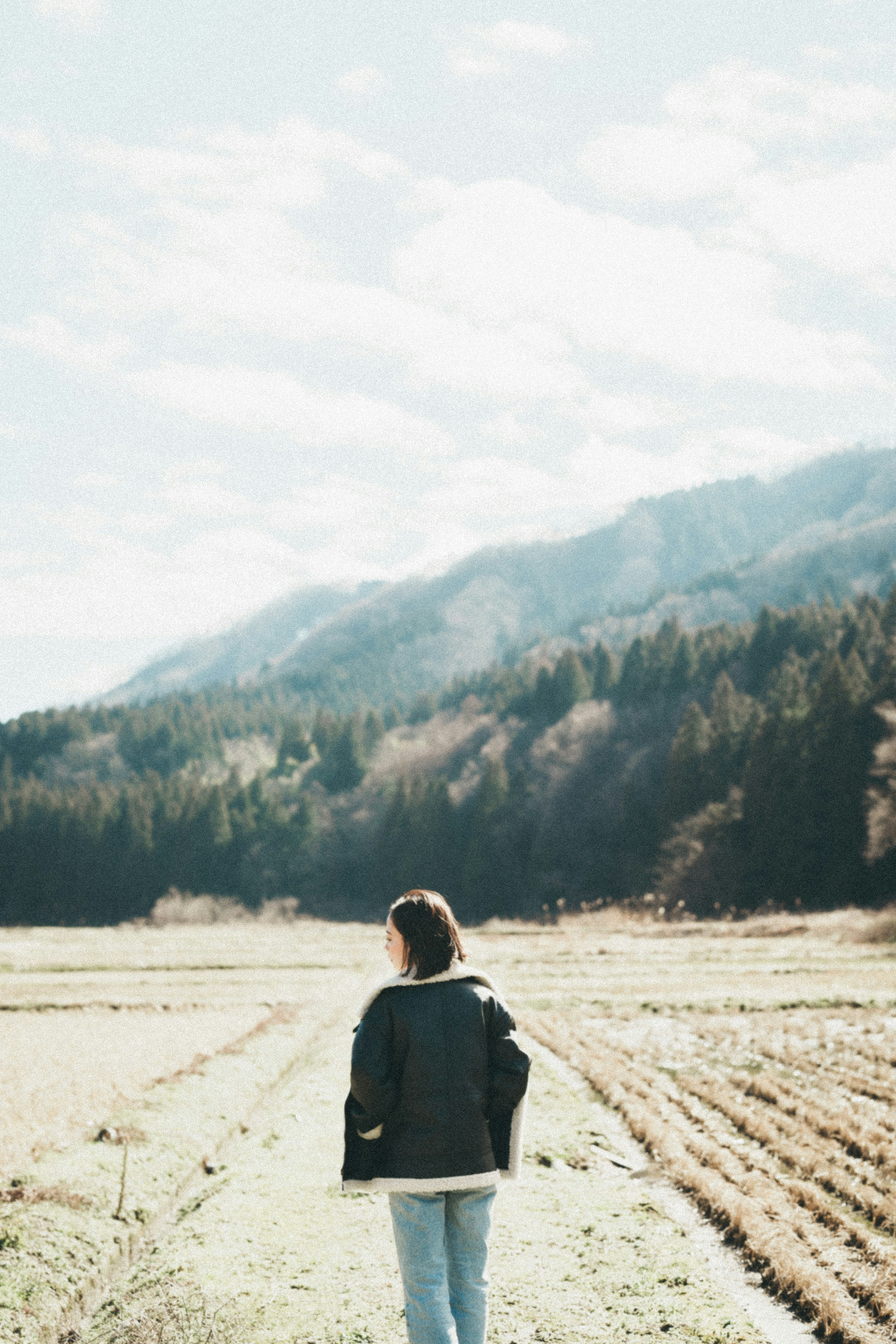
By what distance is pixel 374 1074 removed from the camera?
5.52 metres

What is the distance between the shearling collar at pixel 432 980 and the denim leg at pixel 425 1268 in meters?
1.14

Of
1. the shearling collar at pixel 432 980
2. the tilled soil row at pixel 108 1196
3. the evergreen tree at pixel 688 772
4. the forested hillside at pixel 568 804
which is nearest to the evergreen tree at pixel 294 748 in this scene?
the forested hillside at pixel 568 804

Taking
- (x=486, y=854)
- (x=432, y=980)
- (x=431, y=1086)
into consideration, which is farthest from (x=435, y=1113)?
(x=486, y=854)

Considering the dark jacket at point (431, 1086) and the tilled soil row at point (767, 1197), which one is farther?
the tilled soil row at point (767, 1197)

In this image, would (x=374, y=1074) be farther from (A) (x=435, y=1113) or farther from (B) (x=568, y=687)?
(B) (x=568, y=687)

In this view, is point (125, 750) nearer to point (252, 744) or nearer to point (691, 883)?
point (252, 744)

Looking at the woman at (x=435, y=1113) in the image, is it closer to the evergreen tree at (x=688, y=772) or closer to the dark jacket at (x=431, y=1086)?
the dark jacket at (x=431, y=1086)

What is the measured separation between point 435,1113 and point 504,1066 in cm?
50

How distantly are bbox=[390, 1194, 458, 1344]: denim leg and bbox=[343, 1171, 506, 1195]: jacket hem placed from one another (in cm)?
7

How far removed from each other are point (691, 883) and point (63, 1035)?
47.7 metres

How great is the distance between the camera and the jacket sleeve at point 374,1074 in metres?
5.52

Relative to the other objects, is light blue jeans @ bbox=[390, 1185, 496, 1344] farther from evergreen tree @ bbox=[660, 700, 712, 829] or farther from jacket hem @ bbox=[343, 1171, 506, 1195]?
evergreen tree @ bbox=[660, 700, 712, 829]

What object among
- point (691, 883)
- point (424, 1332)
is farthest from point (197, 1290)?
point (691, 883)

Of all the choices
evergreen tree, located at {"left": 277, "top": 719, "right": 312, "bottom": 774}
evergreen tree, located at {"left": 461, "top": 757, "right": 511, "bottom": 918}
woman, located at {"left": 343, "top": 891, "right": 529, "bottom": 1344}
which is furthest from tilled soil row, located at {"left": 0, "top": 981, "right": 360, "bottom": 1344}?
evergreen tree, located at {"left": 277, "top": 719, "right": 312, "bottom": 774}
